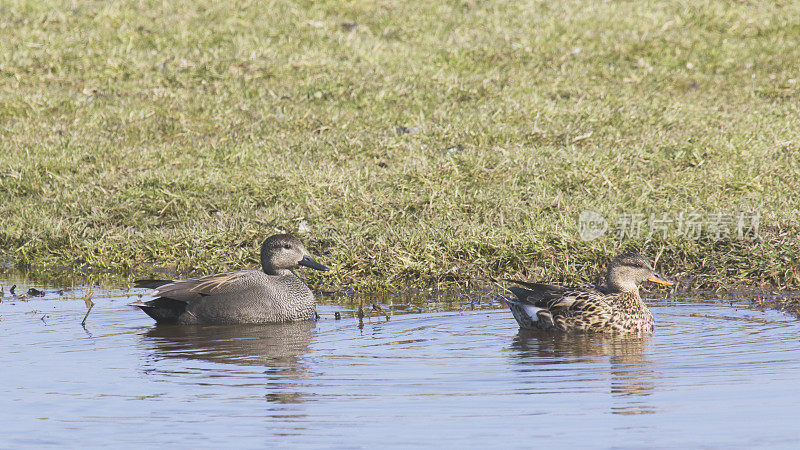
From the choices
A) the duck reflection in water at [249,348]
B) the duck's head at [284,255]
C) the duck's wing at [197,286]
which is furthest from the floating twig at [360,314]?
the duck's wing at [197,286]

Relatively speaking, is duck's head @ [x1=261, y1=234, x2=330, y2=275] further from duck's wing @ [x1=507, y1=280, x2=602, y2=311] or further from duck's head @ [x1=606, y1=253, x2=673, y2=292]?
duck's head @ [x1=606, y1=253, x2=673, y2=292]

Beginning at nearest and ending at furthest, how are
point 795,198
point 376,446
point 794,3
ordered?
point 376,446
point 795,198
point 794,3

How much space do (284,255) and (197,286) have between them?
842 mm

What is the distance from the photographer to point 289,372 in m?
6.07

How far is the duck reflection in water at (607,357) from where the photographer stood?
212 inches

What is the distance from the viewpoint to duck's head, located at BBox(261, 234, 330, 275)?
27.4 ft

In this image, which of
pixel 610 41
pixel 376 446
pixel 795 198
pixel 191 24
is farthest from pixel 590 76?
pixel 376 446

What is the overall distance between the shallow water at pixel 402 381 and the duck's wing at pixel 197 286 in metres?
0.24

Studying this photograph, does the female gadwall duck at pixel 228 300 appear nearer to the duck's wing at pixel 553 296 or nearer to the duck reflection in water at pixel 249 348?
the duck reflection in water at pixel 249 348

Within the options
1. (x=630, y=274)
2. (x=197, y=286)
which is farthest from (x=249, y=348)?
(x=630, y=274)

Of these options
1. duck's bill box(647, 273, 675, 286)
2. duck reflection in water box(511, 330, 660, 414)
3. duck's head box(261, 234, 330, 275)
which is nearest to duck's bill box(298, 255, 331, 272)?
duck's head box(261, 234, 330, 275)

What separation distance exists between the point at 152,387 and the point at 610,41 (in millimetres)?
10835

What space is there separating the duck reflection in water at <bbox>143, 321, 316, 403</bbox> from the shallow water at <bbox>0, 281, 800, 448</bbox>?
0.06ft

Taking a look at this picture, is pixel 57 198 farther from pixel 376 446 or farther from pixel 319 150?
pixel 376 446
